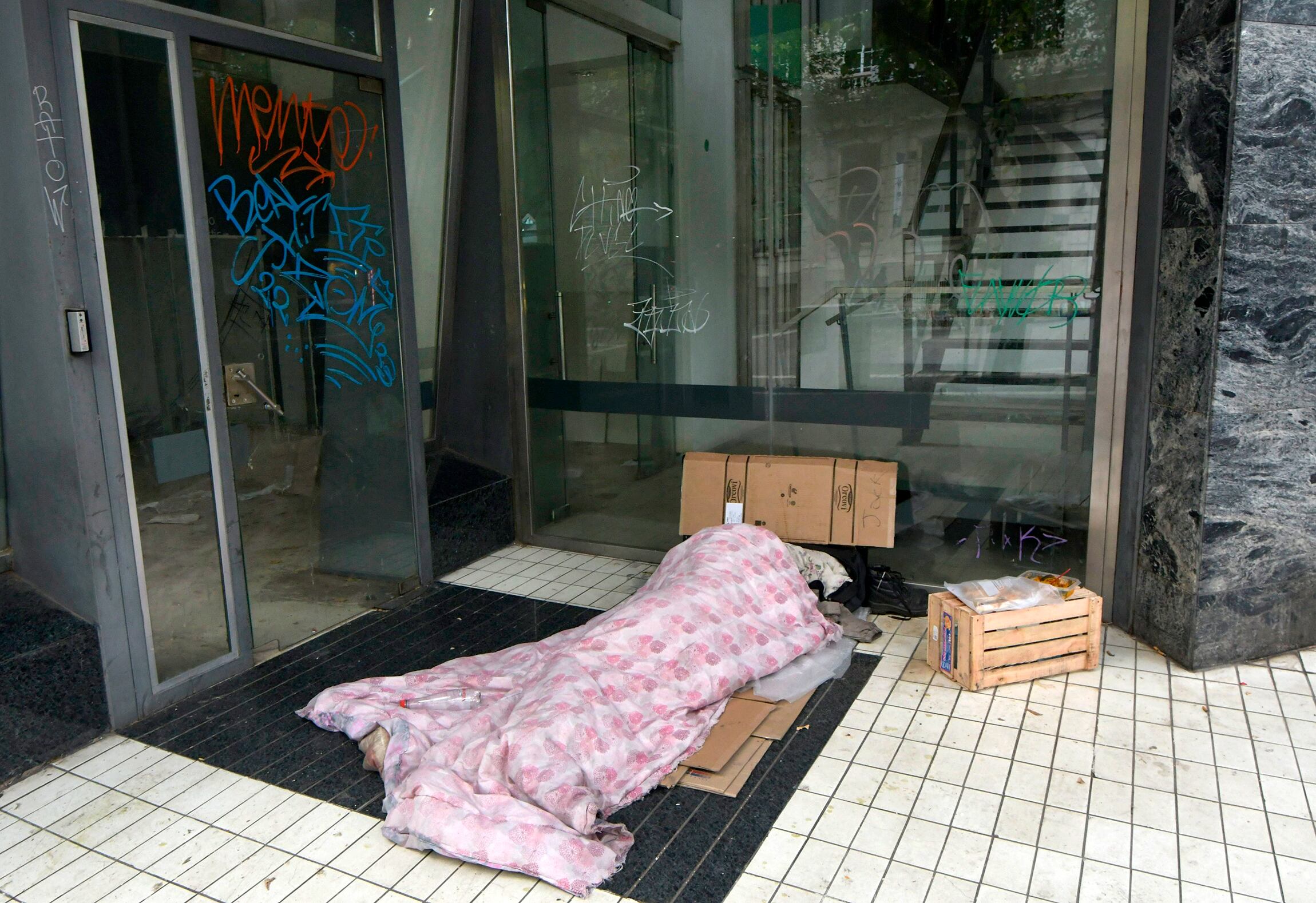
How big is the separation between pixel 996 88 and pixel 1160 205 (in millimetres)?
814

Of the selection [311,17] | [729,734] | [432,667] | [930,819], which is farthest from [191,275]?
[930,819]

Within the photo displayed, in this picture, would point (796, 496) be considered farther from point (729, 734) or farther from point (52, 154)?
point (52, 154)

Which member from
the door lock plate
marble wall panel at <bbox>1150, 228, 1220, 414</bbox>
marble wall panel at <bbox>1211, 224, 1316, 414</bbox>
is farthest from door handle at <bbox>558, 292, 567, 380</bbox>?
marble wall panel at <bbox>1211, 224, 1316, 414</bbox>

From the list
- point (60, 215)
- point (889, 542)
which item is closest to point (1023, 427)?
point (889, 542)

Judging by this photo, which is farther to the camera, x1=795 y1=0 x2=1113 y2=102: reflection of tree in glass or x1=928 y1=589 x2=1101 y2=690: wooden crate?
x1=795 y1=0 x2=1113 y2=102: reflection of tree in glass

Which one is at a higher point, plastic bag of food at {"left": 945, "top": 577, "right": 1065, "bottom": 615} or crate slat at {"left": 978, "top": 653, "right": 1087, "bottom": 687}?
plastic bag of food at {"left": 945, "top": 577, "right": 1065, "bottom": 615}

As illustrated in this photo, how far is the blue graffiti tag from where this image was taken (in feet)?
12.1

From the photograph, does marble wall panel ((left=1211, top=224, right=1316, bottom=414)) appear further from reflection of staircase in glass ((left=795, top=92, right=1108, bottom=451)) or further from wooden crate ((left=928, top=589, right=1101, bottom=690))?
wooden crate ((left=928, top=589, right=1101, bottom=690))

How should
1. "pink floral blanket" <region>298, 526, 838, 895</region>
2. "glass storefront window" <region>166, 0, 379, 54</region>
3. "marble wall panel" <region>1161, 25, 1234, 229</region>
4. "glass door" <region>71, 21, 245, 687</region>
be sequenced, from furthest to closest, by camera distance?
"glass storefront window" <region>166, 0, 379, 54</region> → "marble wall panel" <region>1161, 25, 1234, 229</region> → "glass door" <region>71, 21, 245, 687</region> → "pink floral blanket" <region>298, 526, 838, 895</region>

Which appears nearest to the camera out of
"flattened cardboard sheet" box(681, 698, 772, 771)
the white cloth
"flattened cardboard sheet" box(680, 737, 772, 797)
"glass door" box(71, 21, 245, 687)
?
"flattened cardboard sheet" box(680, 737, 772, 797)

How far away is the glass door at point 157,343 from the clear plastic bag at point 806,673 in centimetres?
209

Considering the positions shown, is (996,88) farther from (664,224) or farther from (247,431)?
(247,431)

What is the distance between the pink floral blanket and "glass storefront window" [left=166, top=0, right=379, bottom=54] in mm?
2512

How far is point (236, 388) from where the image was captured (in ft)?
12.1
